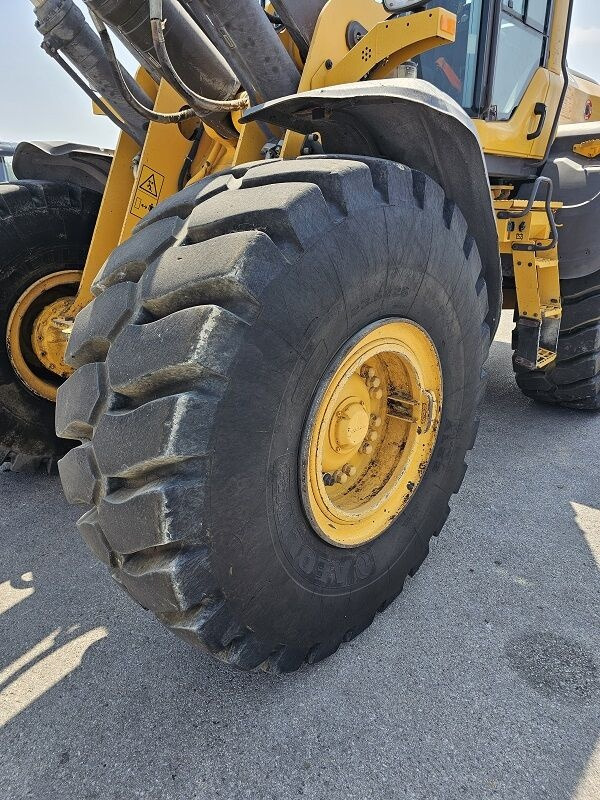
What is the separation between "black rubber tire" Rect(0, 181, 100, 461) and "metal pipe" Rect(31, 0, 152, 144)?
0.62 m

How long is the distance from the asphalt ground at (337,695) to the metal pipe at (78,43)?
6.16 feet

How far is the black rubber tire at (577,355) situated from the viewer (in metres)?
3.67

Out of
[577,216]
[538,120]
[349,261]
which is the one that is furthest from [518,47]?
[349,261]

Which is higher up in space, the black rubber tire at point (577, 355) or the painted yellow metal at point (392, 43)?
the painted yellow metal at point (392, 43)

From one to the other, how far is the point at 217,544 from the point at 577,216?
9.81ft

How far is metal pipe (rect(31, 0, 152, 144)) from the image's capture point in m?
2.04

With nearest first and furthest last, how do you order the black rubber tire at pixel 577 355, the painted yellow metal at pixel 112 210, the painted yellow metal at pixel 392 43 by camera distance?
the painted yellow metal at pixel 392 43
the painted yellow metal at pixel 112 210
the black rubber tire at pixel 577 355

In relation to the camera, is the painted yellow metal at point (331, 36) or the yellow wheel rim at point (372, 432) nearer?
the yellow wheel rim at point (372, 432)

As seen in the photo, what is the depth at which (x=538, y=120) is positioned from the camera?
3.07m

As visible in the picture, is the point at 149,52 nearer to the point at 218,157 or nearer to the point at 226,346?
the point at 218,157

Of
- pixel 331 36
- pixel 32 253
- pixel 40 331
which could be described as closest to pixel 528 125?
pixel 331 36

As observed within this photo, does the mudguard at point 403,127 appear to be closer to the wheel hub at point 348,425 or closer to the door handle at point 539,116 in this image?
the wheel hub at point 348,425

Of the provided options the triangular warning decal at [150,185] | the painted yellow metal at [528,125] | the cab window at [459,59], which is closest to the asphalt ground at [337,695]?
the triangular warning decal at [150,185]

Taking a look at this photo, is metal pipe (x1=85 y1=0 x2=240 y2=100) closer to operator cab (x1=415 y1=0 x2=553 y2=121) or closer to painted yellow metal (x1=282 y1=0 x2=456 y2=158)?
painted yellow metal (x1=282 y1=0 x2=456 y2=158)
